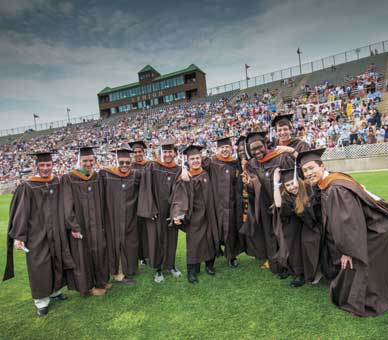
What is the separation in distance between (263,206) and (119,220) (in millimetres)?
2304

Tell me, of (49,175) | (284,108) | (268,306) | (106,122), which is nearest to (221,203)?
(268,306)

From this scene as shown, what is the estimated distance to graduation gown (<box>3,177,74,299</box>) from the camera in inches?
161

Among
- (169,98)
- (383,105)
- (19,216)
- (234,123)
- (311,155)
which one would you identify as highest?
(169,98)

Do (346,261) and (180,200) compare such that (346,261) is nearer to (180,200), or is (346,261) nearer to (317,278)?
(317,278)

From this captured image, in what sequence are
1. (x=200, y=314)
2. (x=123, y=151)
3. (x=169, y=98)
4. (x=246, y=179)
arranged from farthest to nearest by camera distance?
(x=169, y=98)
(x=123, y=151)
(x=246, y=179)
(x=200, y=314)

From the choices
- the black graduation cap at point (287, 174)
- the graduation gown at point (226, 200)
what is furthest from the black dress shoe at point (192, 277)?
the black graduation cap at point (287, 174)

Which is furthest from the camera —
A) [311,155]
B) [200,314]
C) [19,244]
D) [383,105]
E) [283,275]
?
[383,105]

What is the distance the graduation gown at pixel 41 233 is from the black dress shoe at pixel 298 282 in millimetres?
3149

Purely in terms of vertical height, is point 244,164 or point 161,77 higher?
point 161,77

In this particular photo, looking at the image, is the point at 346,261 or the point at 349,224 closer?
the point at 349,224

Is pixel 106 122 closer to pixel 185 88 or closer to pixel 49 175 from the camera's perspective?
pixel 185 88

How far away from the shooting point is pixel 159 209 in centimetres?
500

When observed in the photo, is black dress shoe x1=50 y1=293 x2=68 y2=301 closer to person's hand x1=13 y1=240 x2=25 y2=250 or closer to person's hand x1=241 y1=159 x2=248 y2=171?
person's hand x1=13 y1=240 x2=25 y2=250

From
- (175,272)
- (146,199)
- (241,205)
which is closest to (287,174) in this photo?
(241,205)
